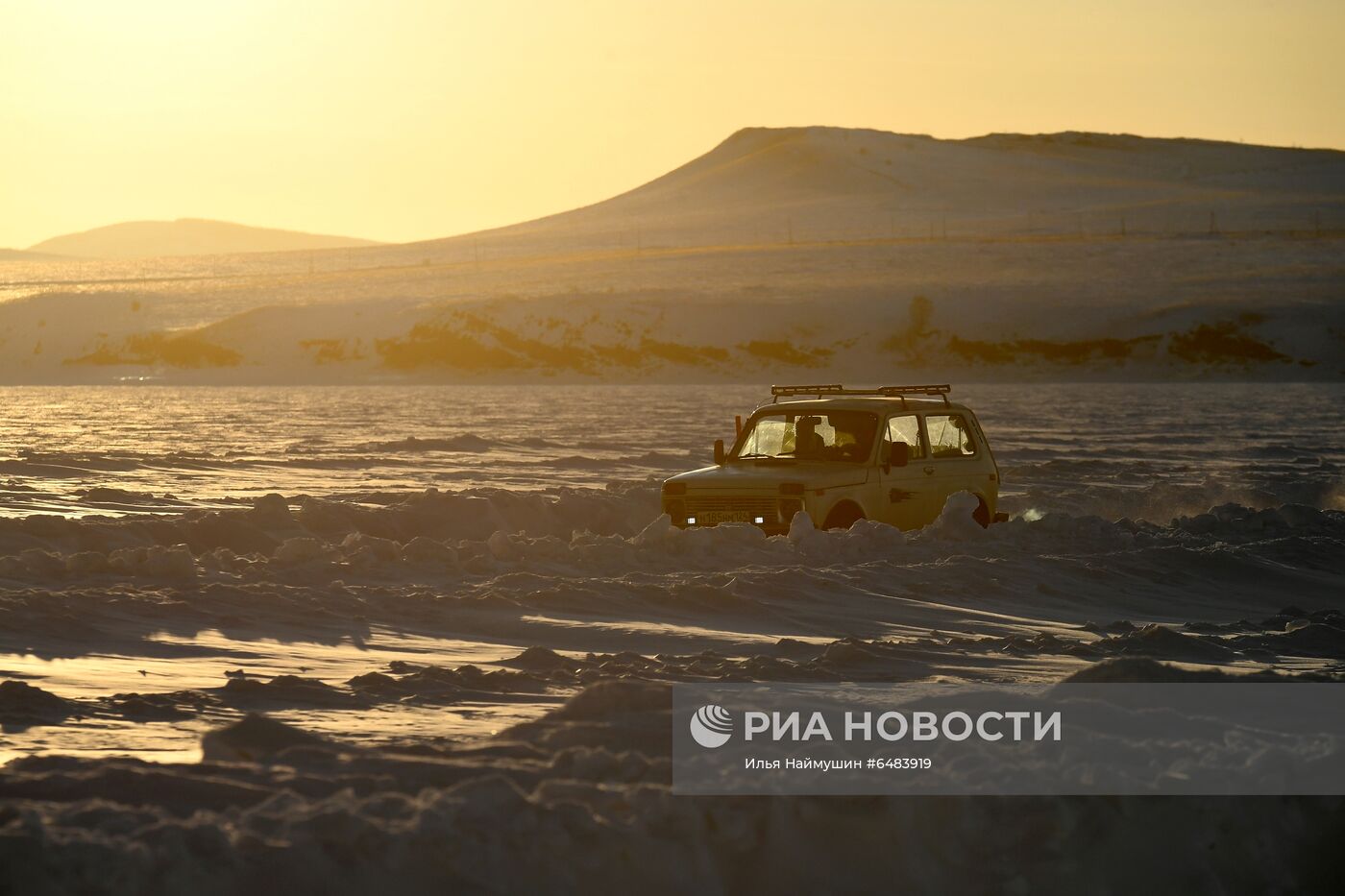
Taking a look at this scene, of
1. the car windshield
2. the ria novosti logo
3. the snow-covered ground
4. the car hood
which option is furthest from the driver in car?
the ria novosti logo

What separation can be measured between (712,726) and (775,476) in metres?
7.95

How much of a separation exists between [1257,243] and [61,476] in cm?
9454

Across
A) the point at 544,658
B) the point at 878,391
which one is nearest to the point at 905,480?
the point at 878,391

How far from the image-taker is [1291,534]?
18.6 metres

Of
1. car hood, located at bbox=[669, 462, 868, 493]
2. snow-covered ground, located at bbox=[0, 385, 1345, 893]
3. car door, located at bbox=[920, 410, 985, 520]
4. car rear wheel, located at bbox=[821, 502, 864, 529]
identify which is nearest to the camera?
snow-covered ground, located at bbox=[0, 385, 1345, 893]

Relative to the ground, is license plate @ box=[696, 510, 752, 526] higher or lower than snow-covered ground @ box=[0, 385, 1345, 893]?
higher

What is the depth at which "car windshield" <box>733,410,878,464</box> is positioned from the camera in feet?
53.9

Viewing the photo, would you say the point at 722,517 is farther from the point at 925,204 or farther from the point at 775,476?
the point at 925,204

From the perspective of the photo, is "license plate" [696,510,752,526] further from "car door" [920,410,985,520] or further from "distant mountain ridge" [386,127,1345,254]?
"distant mountain ridge" [386,127,1345,254]

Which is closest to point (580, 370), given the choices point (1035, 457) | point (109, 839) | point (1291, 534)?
point (1035, 457)

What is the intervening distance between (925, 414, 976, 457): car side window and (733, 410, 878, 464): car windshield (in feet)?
3.08

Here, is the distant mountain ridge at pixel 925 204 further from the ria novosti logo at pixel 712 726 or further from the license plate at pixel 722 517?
the ria novosti logo at pixel 712 726

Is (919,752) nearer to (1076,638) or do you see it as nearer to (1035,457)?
(1076,638)

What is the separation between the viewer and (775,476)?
15938mm
